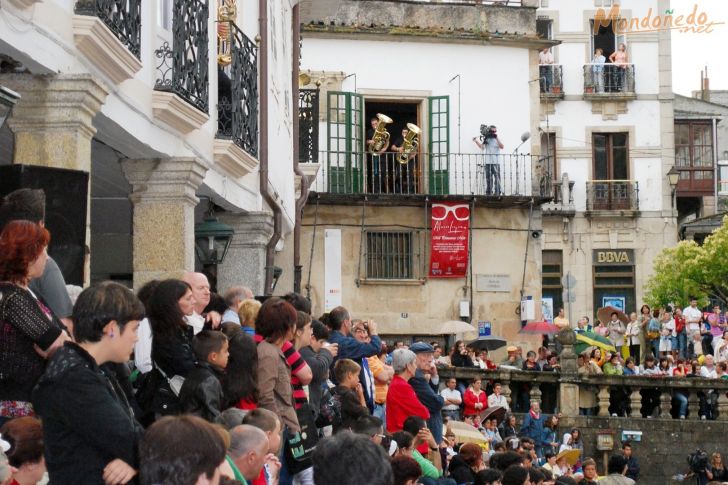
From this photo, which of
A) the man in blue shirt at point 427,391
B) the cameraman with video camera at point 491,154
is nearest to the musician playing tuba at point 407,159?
the cameraman with video camera at point 491,154

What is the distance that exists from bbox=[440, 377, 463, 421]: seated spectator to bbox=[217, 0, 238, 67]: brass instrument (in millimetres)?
6023

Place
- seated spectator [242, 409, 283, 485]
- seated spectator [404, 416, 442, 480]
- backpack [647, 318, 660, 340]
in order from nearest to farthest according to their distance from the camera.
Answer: seated spectator [242, 409, 283, 485] → seated spectator [404, 416, 442, 480] → backpack [647, 318, 660, 340]

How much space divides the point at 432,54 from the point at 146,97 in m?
18.4

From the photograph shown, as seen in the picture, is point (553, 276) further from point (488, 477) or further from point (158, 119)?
point (158, 119)

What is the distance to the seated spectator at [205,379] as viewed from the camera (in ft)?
23.5

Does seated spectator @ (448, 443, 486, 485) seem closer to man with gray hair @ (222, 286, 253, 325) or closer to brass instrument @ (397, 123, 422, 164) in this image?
man with gray hair @ (222, 286, 253, 325)

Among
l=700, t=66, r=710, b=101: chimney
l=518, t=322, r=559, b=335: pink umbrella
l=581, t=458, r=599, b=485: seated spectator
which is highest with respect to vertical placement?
l=700, t=66, r=710, b=101: chimney

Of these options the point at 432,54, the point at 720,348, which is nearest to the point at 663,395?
the point at 720,348

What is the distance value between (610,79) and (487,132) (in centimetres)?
1514

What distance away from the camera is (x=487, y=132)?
94.5 feet

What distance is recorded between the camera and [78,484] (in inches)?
212

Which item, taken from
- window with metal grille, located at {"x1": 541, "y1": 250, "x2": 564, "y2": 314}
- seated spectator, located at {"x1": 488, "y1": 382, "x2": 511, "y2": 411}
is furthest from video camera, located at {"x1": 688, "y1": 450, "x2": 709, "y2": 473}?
window with metal grille, located at {"x1": 541, "y1": 250, "x2": 564, "y2": 314}

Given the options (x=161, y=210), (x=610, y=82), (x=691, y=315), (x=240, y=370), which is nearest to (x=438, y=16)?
(x=691, y=315)

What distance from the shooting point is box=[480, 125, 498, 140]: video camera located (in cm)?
2875
